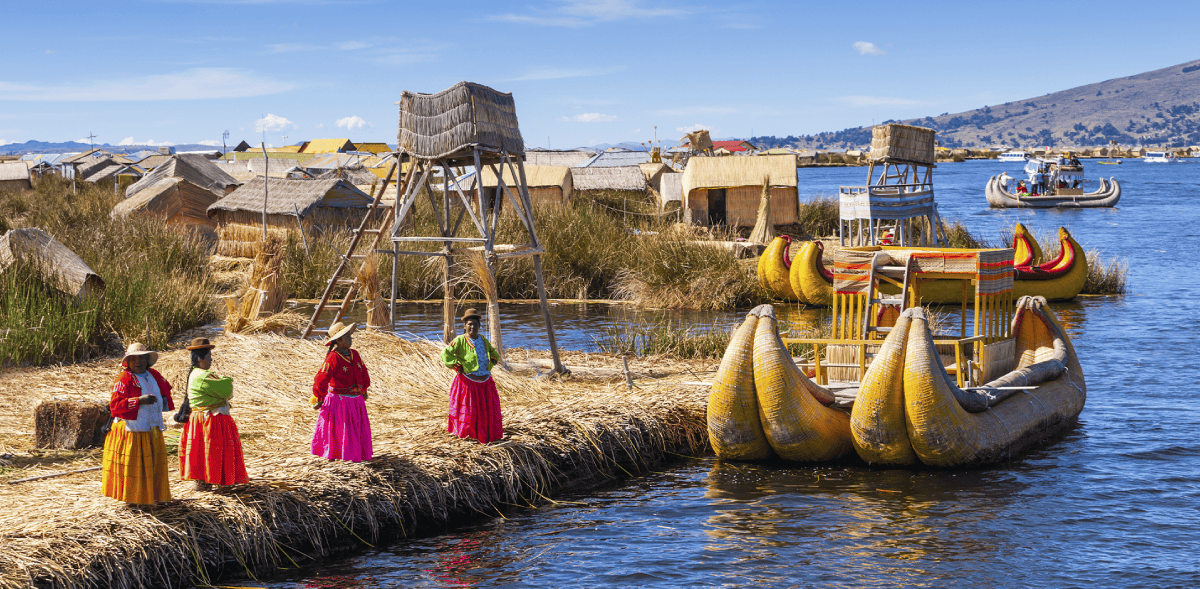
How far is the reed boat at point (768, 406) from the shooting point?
32.5 ft

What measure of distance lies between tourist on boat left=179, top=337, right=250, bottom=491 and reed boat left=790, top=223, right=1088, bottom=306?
16502 millimetres

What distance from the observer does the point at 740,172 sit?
1276 inches

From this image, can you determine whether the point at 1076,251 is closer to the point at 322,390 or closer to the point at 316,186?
the point at 316,186

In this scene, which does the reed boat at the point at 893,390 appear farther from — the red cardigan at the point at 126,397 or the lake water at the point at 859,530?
the red cardigan at the point at 126,397

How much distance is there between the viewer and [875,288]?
11734 mm

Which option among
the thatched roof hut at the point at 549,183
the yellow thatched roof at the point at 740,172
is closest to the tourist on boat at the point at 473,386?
the yellow thatched roof at the point at 740,172

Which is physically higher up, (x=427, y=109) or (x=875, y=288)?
(x=427, y=109)

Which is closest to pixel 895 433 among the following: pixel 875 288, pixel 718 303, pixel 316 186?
pixel 875 288

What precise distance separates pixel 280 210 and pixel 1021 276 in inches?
692

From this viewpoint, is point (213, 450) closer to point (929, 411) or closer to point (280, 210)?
point (929, 411)

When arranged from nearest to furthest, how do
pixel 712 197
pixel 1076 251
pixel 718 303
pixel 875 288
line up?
pixel 875 288 → pixel 718 303 → pixel 1076 251 → pixel 712 197

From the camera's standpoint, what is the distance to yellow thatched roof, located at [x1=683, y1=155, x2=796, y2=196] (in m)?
32.1

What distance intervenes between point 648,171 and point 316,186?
15.1 m

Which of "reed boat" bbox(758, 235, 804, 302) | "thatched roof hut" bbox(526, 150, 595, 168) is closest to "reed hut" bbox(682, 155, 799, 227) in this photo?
"reed boat" bbox(758, 235, 804, 302)
